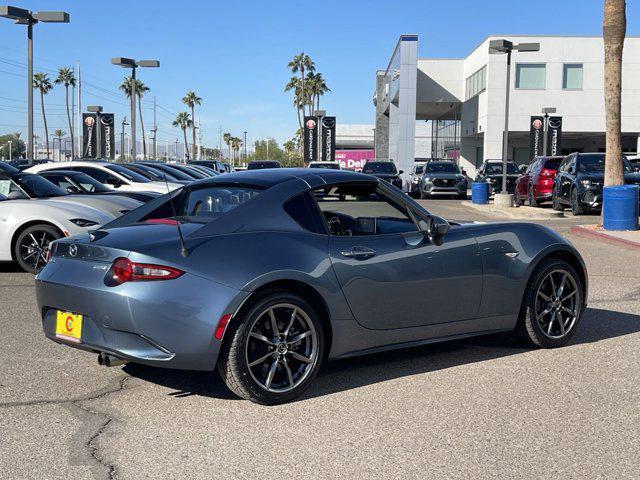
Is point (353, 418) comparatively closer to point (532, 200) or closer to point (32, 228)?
point (32, 228)

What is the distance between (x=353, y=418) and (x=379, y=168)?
30.6m

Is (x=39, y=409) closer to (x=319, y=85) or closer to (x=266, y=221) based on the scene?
(x=266, y=221)

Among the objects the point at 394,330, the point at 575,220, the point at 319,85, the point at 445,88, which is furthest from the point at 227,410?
the point at 319,85

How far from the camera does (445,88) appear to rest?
198 ft

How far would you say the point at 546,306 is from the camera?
20.8 feet

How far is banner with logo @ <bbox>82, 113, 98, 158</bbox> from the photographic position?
3966 centimetres

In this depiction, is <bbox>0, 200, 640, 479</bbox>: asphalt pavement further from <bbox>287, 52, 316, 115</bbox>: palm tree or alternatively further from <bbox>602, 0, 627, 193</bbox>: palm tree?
<bbox>287, 52, 316, 115</bbox>: palm tree

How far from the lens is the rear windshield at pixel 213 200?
5.31 metres

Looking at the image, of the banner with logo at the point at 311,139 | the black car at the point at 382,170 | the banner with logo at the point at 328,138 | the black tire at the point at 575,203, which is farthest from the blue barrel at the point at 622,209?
the banner with logo at the point at 311,139

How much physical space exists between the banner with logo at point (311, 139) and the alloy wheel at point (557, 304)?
41.4 m

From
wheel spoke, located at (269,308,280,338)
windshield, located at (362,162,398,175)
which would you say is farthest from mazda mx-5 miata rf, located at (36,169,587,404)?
windshield, located at (362,162,398,175)

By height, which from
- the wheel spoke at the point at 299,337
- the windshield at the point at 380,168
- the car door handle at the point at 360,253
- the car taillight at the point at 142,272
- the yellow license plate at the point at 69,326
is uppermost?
the windshield at the point at 380,168

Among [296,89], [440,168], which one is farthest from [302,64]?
[440,168]

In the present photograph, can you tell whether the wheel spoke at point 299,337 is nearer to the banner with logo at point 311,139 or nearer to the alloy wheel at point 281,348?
the alloy wheel at point 281,348
